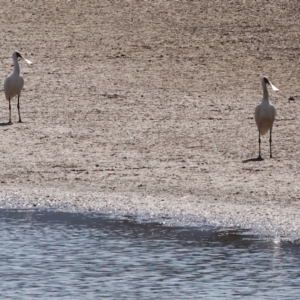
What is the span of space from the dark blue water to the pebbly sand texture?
54 centimetres

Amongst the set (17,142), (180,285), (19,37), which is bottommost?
(180,285)

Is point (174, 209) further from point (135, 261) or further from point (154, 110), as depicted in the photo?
point (154, 110)

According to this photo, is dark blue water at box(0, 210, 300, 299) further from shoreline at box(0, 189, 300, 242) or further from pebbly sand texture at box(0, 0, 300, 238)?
pebbly sand texture at box(0, 0, 300, 238)

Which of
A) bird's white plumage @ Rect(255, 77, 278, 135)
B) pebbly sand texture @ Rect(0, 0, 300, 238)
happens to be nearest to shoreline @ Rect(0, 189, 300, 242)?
pebbly sand texture @ Rect(0, 0, 300, 238)

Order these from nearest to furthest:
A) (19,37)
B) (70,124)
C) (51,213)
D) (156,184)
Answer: (51,213), (156,184), (70,124), (19,37)

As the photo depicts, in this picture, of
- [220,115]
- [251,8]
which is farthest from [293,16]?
[220,115]

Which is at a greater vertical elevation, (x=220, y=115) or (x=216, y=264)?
(x=220, y=115)

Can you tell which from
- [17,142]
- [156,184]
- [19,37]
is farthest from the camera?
[19,37]

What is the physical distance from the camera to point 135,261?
31.8ft

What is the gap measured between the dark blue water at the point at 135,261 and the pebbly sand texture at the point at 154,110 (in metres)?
0.54

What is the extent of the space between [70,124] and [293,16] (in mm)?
7667

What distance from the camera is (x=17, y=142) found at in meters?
14.4

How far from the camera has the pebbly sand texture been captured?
11758 mm

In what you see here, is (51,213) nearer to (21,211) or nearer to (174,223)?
(21,211)
